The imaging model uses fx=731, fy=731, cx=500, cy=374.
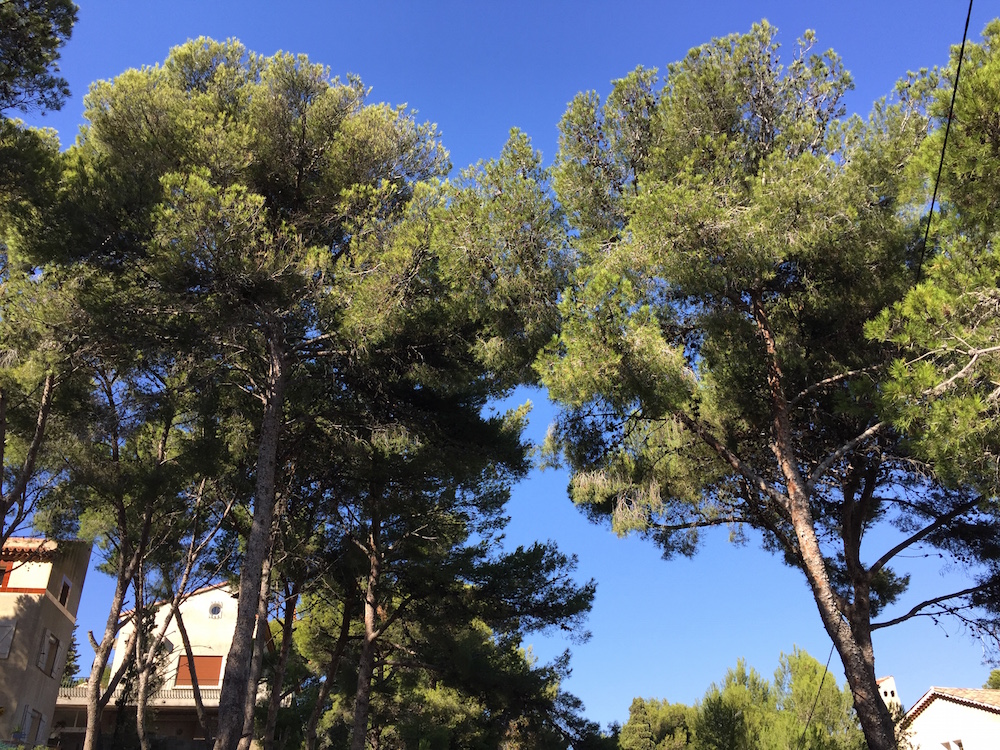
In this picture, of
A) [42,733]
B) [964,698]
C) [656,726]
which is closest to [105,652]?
[42,733]

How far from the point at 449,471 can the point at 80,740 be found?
18003 millimetres

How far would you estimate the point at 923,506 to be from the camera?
9641mm

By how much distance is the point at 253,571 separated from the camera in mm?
7910

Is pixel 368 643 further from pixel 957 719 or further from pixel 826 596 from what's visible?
pixel 957 719

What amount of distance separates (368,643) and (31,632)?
26.6ft

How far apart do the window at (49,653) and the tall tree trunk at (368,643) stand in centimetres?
793

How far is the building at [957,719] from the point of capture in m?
17.2

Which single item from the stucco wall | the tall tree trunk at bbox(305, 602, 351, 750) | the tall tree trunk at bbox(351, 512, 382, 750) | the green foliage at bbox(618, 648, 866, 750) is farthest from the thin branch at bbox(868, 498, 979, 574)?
the stucco wall

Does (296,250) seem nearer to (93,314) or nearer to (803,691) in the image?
(93,314)

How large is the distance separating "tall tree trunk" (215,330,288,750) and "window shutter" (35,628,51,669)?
9.59 meters

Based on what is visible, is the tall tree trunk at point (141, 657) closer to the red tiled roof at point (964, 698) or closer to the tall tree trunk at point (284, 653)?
the tall tree trunk at point (284, 653)

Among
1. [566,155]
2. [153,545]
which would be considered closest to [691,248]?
[566,155]

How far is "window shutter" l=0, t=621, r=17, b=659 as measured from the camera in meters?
14.0

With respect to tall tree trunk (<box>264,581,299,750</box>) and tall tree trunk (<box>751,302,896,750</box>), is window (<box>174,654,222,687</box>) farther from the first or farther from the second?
tall tree trunk (<box>751,302,896,750</box>)
